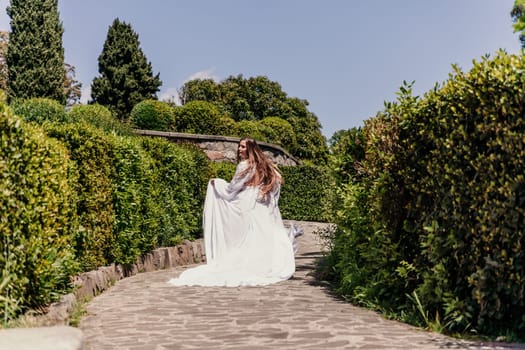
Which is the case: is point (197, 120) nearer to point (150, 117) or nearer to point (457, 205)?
point (150, 117)

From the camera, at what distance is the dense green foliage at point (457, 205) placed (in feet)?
18.5

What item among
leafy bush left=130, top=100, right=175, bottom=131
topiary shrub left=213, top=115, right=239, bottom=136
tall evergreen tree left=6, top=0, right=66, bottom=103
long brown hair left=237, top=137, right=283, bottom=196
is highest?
tall evergreen tree left=6, top=0, right=66, bottom=103

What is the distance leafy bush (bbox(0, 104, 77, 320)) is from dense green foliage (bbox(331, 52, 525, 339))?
369 cm

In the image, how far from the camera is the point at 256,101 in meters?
52.4

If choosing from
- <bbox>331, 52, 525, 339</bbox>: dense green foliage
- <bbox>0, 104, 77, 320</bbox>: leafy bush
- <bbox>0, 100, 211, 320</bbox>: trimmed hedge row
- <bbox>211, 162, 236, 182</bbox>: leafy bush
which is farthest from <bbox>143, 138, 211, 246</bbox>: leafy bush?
<bbox>331, 52, 525, 339</bbox>: dense green foliage

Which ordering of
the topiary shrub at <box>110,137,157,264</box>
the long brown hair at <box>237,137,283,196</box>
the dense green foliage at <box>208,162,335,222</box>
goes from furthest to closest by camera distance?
the dense green foliage at <box>208,162,335,222</box> → the long brown hair at <box>237,137,283,196</box> → the topiary shrub at <box>110,137,157,264</box>

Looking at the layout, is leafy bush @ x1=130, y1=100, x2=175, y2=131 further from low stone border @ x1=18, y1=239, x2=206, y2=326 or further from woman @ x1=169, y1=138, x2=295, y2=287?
woman @ x1=169, y1=138, x2=295, y2=287

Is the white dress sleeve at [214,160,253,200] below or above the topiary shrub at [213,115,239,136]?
below

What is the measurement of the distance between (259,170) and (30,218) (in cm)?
512

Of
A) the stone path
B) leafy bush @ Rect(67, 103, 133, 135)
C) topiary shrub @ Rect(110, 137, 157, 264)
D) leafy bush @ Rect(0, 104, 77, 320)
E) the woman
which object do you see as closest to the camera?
the stone path

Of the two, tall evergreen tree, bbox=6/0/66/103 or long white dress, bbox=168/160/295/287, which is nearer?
long white dress, bbox=168/160/295/287

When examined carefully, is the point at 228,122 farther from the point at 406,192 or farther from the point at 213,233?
the point at 406,192

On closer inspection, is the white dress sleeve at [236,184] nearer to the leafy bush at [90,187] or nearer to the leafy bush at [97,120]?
the leafy bush at [90,187]

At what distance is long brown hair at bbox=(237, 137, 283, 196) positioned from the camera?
10.9 meters
